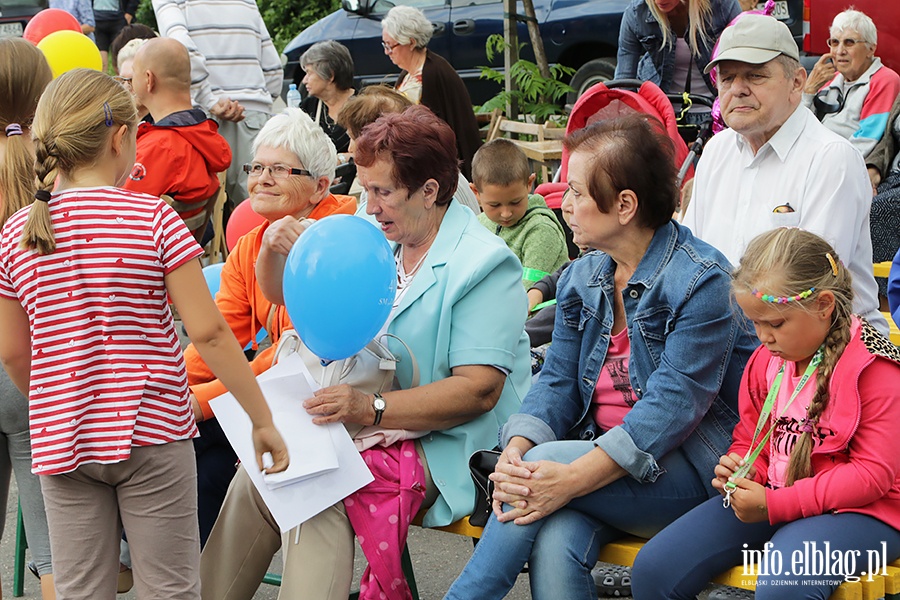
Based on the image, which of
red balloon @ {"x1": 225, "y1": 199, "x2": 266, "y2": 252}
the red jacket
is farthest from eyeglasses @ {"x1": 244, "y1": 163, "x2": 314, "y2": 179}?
the red jacket

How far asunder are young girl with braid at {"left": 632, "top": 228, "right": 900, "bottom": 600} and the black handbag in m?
0.47

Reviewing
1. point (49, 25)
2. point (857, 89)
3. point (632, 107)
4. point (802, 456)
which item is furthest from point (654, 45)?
point (49, 25)

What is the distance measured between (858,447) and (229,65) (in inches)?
200

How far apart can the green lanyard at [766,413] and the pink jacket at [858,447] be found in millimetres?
64

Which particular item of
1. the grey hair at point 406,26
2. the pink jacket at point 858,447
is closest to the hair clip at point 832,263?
the pink jacket at point 858,447

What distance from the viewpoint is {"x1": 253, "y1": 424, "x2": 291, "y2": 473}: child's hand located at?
8.70ft

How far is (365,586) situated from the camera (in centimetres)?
286

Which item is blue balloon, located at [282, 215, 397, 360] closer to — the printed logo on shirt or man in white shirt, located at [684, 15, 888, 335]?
man in white shirt, located at [684, 15, 888, 335]

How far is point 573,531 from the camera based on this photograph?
8.61 feet

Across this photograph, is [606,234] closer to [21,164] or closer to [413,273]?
[413,273]

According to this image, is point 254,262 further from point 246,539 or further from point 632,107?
point 632,107

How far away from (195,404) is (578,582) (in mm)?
1338

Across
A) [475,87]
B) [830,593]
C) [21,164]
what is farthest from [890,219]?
[475,87]

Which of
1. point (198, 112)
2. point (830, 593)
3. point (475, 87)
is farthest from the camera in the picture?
point (475, 87)
